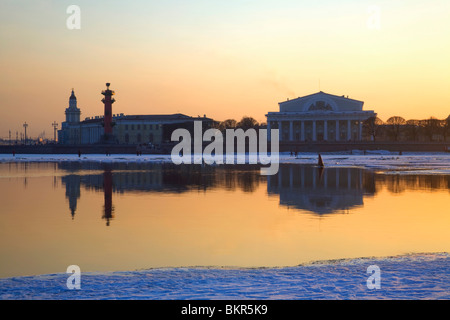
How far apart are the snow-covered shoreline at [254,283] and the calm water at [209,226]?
2.66 ft

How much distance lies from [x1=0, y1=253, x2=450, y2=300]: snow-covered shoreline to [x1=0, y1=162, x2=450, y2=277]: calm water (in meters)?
0.81

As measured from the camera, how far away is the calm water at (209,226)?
958cm

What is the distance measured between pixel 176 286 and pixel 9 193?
51.4 feet

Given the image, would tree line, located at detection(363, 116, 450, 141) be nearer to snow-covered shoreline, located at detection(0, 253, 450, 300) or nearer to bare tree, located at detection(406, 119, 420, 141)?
bare tree, located at detection(406, 119, 420, 141)

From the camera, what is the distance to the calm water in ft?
31.4

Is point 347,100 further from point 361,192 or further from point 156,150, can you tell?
point 361,192

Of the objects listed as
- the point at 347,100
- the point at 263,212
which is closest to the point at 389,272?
the point at 263,212

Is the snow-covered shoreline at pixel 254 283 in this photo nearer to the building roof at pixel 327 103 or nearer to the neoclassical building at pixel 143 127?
the neoclassical building at pixel 143 127

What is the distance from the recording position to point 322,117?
126 meters

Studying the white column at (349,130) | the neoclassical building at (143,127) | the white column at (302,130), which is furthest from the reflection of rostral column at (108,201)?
the white column at (302,130)

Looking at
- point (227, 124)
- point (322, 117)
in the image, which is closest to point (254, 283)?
point (322, 117)

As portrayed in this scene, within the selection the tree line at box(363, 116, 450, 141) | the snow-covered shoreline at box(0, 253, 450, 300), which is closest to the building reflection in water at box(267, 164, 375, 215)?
the snow-covered shoreline at box(0, 253, 450, 300)

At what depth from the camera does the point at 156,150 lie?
8856 cm

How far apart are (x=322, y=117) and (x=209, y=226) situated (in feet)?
381
